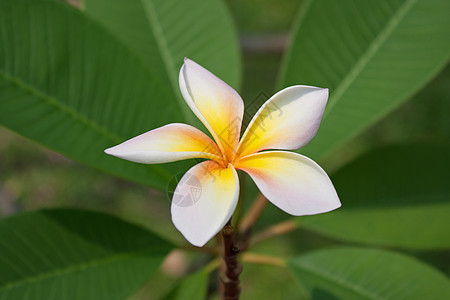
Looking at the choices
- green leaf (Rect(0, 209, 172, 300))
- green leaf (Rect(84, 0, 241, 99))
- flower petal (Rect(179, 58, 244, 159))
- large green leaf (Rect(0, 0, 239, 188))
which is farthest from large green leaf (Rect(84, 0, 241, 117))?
flower petal (Rect(179, 58, 244, 159))

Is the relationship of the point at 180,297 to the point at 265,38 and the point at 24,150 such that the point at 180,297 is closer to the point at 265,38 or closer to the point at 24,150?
the point at 265,38

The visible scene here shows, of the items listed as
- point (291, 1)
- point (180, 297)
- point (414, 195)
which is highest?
point (291, 1)

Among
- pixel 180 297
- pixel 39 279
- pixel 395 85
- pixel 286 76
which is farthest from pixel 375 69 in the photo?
pixel 39 279

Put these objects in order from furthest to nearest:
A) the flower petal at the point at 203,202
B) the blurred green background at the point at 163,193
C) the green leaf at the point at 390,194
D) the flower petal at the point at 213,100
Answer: the blurred green background at the point at 163,193, the green leaf at the point at 390,194, the flower petal at the point at 213,100, the flower petal at the point at 203,202

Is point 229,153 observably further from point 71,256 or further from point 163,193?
point 163,193

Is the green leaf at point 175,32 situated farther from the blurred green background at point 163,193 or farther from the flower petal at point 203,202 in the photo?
the blurred green background at point 163,193

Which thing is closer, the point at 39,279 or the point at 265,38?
the point at 39,279

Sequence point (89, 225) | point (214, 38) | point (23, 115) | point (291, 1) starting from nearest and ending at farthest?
1. point (23, 115)
2. point (89, 225)
3. point (214, 38)
4. point (291, 1)

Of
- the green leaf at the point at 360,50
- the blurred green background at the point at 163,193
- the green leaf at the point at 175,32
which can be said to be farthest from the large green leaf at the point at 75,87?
the blurred green background at the point at 163,193
